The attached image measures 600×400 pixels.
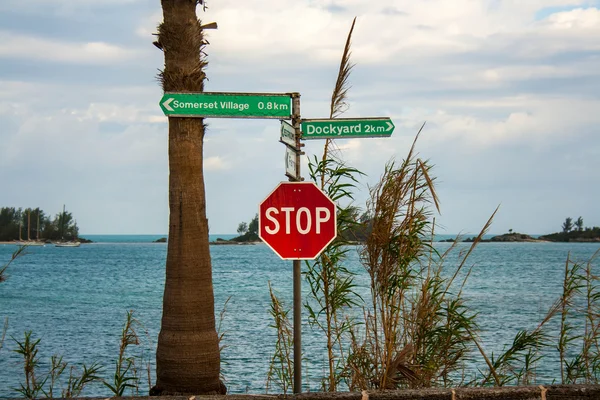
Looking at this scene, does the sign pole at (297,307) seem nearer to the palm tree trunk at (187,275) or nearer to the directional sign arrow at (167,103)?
the directional sign arrow at (167,103)

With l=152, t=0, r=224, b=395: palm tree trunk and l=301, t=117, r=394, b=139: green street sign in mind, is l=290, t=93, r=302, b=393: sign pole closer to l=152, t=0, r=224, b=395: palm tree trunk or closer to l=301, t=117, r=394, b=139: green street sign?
l=301, t=117, r=394, b=139: green street sign

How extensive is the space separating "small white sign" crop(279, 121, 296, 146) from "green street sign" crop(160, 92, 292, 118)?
0.24m

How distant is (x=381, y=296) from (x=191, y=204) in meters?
2.48

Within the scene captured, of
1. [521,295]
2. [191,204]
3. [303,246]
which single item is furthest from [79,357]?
[521,295]

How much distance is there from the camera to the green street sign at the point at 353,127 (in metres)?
7.56

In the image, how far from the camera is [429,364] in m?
8.44

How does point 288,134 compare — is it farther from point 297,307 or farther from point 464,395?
point 464,395

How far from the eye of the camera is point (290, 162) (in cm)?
732

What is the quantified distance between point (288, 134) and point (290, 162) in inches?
11.0

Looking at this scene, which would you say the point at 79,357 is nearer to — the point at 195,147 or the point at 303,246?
the point at 195,147

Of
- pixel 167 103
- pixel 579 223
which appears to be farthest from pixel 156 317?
pixel 579 223

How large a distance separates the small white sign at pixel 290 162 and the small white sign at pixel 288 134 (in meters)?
0.08

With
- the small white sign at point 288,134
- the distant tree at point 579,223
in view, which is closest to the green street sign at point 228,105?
the small white sign at point 288,134

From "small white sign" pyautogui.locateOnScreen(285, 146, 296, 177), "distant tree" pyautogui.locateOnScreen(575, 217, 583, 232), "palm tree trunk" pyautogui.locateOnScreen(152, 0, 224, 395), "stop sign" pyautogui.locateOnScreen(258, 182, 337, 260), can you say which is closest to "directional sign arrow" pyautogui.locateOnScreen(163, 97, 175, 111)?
"palm tree trunk" pyautogui.locateOnScreen(152, 0, 224, 395)
